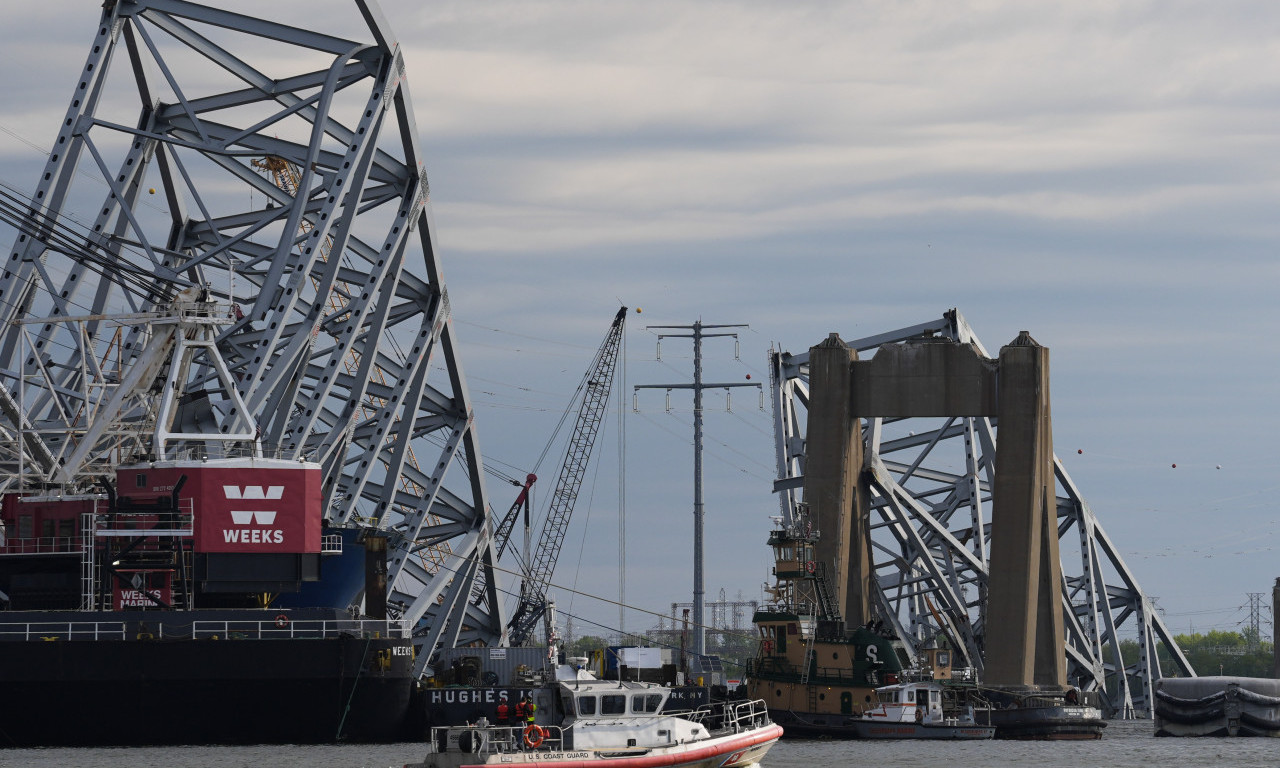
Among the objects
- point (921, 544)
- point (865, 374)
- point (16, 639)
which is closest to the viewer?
point (16, 639)

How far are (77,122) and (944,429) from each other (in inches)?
2106

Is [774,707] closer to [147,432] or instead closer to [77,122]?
[147,432]

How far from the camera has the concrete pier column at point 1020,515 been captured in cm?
10144

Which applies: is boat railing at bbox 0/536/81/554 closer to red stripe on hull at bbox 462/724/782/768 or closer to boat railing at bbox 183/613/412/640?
boat railing at bbox 183/613/412/640

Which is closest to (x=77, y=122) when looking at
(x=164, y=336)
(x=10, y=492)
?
(x=164, y=336)

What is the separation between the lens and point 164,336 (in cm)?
8444

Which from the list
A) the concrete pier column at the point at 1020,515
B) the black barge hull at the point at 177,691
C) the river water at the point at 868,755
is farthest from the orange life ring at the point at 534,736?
the concrete pier column at the point at 1020,515

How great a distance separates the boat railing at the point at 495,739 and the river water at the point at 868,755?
11943 mm

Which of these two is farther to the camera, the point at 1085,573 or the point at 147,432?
the point at 1085,573

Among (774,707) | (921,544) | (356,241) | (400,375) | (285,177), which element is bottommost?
(774,707)

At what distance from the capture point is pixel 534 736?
56.2 meters

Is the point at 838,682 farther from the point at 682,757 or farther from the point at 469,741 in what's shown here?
the point at 469,741

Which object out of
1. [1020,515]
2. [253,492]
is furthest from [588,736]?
[1020,515]

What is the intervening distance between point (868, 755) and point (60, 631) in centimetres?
3045
